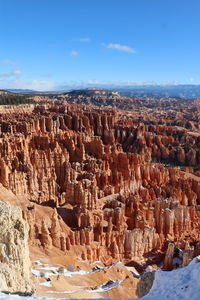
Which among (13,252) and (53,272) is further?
(53,272)

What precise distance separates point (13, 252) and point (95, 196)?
20.2 metres

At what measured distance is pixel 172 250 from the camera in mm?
23125

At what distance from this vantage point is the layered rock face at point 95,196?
78.9 feet

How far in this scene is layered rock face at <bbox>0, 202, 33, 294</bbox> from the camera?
10242mm

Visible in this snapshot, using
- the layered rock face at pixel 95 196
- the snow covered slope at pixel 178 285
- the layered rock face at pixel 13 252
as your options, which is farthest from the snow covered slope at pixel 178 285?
the layered rock face at pixel 95 196

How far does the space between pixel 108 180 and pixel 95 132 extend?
36.9m

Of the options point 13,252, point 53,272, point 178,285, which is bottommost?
point 53,272

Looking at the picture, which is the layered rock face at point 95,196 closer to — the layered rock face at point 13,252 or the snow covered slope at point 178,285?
the layered rock face at point 13,252

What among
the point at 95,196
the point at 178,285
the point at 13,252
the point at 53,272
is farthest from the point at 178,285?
the point at 95,196

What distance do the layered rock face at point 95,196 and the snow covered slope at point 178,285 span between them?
1131 centimetres

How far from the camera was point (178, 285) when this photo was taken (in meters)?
10.8

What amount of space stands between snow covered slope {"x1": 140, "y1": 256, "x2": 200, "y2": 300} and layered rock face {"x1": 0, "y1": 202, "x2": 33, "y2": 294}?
176 inches

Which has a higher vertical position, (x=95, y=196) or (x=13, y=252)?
(x=13, y=252)

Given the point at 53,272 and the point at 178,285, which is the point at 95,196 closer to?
the point at 53,272
